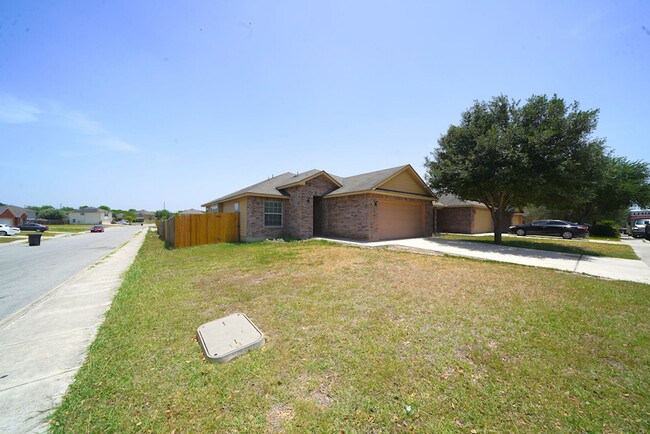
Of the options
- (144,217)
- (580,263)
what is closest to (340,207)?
(580,263)

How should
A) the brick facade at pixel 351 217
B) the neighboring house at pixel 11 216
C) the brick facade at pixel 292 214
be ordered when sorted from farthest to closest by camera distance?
the neighboring house at pixel 11 216 < the brick facade at pixel 292 214 < the brick facade at pixel 351 217

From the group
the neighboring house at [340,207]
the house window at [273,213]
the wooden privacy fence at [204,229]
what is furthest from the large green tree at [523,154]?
the wooden privacy fence at [204,229]

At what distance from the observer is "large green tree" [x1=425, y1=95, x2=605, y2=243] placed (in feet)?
42.3

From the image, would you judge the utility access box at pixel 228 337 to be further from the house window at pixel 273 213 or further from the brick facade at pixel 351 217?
the house window at pixel 273 213

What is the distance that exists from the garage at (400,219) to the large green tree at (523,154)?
292 cm

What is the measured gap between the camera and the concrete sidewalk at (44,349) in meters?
2.58

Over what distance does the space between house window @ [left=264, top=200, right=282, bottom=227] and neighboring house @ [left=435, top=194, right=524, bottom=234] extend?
14908 millimetres

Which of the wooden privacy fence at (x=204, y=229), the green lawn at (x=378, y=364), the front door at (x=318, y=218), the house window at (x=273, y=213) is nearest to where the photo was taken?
the green lawn at (x=378, y=364)

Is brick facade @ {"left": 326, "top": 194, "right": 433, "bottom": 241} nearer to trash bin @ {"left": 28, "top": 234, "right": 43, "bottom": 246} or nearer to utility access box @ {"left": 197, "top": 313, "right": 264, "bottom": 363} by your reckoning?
utility access box @ {"left": 197, "top": 313, "right": 264, "bottom": 363}

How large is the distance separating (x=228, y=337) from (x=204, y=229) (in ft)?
43.1

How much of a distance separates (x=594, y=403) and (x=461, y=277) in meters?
4.66

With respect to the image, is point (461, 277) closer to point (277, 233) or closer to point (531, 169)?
point (531, 169)

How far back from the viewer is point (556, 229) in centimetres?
2095

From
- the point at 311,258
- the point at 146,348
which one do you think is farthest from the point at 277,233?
the point at 146,348
